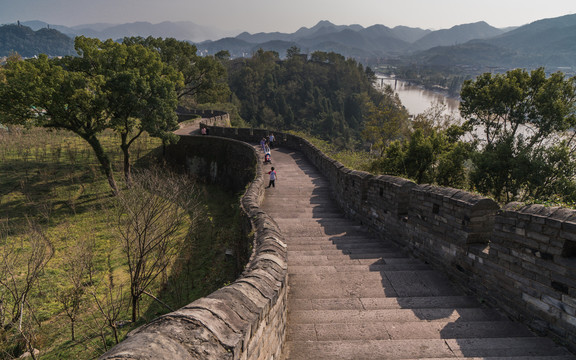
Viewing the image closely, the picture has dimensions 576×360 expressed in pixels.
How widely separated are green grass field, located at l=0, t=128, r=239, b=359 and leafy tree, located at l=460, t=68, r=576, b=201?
1144 centimetres

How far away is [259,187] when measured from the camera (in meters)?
11.3

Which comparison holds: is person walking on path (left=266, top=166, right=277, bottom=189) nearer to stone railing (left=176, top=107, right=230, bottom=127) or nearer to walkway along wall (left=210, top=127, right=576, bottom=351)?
walkway along wall (left=210, top=127, right=576, bottom=351)

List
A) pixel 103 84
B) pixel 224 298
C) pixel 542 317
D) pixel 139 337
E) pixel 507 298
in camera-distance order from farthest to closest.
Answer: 1. pixel 103 84
2. pixel 507 298
3. pixel 542 317
4. pixel 224 298
5. pixel 139 337

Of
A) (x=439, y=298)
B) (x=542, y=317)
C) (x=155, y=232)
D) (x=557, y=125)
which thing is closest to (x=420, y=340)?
(x=439, y=298)

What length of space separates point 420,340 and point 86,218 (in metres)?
15.3

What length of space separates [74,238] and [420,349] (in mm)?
12441

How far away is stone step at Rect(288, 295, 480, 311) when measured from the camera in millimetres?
5086

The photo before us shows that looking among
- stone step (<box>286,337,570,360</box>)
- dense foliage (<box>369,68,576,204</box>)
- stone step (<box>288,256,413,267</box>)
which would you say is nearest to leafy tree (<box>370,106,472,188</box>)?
dense foliage (<box>369,68,576,204</box>)

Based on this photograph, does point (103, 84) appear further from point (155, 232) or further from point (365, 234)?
point (365, 234)

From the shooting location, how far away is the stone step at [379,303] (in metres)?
5.09

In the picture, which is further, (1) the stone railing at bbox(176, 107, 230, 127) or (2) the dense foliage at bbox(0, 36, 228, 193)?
(1) the stone railing at bbox(176, 107, 230, 127)

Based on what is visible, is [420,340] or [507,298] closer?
[420,340]

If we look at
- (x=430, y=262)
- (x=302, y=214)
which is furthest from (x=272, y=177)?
(x=430, y=262)

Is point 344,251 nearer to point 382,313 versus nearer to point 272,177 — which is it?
point 382,313
